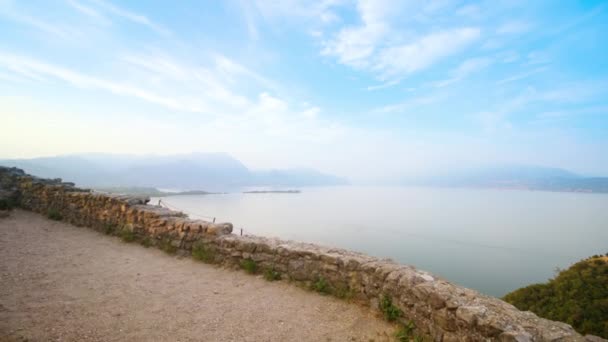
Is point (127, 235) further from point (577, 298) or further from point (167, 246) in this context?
point (577, 298)

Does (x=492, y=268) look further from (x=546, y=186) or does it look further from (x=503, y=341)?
(x=546, y=186)

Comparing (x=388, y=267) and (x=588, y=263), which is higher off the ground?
(x=388, y=267)

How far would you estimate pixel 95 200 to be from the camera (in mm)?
9023

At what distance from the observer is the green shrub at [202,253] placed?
6566 mm

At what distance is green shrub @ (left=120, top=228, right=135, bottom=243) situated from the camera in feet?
25.9

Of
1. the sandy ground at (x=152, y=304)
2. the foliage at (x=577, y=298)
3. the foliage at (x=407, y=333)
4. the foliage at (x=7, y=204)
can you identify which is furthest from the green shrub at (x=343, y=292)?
the foliage at (x=7, y=204)

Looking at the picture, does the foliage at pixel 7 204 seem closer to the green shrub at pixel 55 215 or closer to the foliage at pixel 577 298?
the green shrub at pixel 55 215

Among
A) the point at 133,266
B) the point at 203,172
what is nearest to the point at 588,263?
the point at 133,266

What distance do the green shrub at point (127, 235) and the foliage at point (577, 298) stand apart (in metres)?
13.0

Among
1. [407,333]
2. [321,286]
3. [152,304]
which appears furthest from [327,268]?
[152,304]

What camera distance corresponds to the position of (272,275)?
18.8ft

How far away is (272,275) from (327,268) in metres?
1.25

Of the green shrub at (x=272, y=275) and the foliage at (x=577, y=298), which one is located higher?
the green shrub at (x=272, y=275)

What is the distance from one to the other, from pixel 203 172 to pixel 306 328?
138 m
